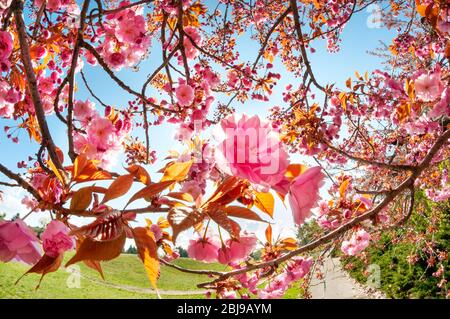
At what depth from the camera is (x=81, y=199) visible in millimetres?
431

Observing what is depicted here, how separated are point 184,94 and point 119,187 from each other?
5.23ft

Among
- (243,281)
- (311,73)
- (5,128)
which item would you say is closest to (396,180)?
(311,73)

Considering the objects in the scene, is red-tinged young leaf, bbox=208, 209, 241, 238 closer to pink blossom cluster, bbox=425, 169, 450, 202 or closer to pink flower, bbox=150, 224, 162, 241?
pink flower, bbox=150, 224, 162, 241

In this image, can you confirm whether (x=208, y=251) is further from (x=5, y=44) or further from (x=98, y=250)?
(x=5, y=44)

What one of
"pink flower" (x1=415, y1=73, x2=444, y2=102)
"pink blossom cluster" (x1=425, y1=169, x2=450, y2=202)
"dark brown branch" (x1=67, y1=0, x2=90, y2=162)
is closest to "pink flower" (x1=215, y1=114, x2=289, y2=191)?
"dark brown branch" (x1=67, y1=0, x2=90, y2=162)

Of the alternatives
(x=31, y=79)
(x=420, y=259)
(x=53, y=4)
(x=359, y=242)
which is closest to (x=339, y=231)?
(x=31, y=79)

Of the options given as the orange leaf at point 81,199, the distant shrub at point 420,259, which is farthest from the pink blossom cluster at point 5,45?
the distant shrub at point 420,259

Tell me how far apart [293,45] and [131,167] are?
338cm

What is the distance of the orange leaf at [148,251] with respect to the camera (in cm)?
37

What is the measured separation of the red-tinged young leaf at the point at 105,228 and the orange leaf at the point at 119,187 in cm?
4

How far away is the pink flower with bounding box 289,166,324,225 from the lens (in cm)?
→ 42

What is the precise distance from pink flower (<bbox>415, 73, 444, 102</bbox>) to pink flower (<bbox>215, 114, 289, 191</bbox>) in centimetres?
144

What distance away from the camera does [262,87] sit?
96.2 inches
